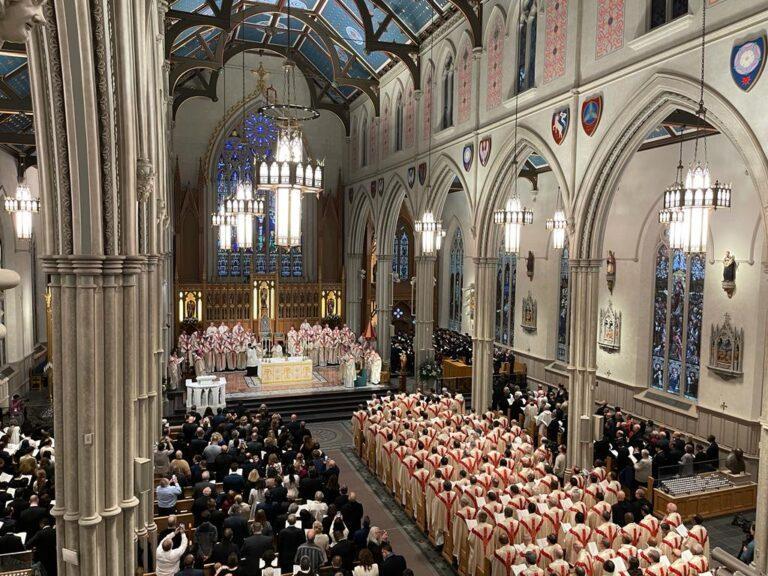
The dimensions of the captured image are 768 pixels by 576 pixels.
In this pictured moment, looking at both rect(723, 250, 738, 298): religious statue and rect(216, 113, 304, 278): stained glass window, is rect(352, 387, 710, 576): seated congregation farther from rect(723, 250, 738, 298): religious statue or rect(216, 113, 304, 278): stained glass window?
rect(216, 113, 304, 278): stained glass window

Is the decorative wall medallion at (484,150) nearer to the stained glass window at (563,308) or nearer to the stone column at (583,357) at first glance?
the stone column at (583,357)

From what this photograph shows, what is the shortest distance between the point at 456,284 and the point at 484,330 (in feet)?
49.6

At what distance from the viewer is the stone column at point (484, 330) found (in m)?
18.4

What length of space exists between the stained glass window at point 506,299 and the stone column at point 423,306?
5.49 metres

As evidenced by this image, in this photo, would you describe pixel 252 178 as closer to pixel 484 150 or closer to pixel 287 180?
pixel 484 150

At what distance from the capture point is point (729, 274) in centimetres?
1605

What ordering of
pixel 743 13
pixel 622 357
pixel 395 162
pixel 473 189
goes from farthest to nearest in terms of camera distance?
pixel 395 162 → pixel 622 357 → pixel 473 189 → pixel 743 13

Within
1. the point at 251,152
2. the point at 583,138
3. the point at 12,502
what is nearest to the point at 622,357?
the point at 583,138

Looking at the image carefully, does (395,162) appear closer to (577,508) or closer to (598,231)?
(598,231)

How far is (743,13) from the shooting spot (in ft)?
32.2

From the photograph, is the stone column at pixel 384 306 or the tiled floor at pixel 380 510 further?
the stone column at pixel 384 306

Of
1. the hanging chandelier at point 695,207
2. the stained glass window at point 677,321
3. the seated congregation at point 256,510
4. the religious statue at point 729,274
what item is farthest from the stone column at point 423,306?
the hanging chandelier at point 695,207

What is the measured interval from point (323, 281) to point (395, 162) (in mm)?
8768

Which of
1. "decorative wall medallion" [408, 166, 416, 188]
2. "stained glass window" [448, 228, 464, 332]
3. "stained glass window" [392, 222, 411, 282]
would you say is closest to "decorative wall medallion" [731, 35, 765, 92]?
"decorative wall medallion" [408, 166, 416, 188]
